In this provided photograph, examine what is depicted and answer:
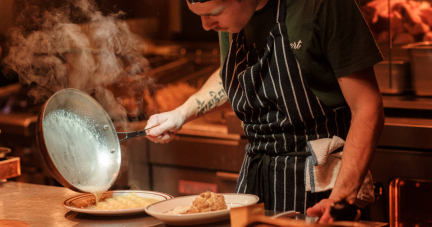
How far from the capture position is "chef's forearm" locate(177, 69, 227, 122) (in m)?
1.70

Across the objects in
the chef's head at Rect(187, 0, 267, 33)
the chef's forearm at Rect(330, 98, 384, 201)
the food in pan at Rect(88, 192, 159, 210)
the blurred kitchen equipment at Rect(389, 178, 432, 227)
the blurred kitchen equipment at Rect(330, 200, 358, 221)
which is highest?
the chef's head at Rect(187, 0, 267, 33)

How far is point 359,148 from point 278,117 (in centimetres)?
28

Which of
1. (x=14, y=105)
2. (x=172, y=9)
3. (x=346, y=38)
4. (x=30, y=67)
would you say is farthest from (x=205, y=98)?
(x=14, y=105)

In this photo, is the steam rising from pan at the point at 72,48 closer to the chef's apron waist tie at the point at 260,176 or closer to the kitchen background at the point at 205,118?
the kitchen background at the point at 205,118

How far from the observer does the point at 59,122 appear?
1391 mm

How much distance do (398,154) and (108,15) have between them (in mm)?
1672

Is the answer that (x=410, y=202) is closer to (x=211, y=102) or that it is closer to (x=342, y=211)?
(x=211, y=102)

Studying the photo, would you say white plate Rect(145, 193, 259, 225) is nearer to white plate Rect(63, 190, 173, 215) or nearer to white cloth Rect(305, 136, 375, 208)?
white plate Rect(63, 190, 173, 215)

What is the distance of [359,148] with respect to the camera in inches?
48.4

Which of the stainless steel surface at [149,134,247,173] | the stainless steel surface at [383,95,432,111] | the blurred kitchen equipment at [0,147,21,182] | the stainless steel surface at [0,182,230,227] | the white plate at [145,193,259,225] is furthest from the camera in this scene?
the stainless steel surface at [149,134,247,173]

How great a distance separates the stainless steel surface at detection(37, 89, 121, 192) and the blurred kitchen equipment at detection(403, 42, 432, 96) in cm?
184

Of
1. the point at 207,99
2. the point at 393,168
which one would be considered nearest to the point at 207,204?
the point at 207,99

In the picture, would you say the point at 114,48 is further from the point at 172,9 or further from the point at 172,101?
the point at 172,9

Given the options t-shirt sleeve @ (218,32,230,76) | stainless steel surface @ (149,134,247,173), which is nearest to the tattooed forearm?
t-shirt sleeve @ (218,32,230,76)
